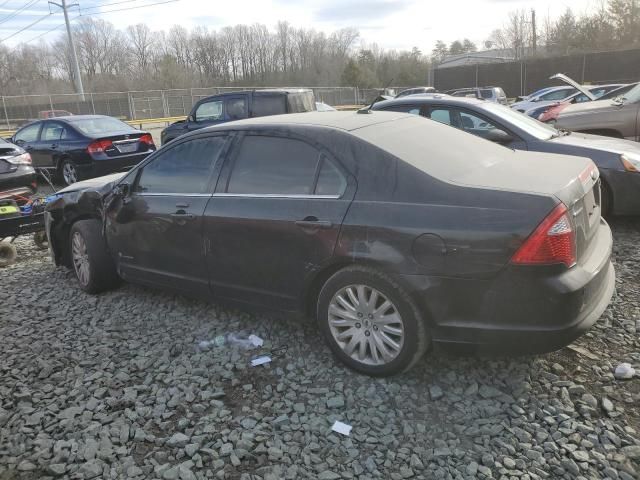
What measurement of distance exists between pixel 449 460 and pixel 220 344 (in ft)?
6.22

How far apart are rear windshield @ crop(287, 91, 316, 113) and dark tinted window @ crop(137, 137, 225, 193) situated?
22.4 feet

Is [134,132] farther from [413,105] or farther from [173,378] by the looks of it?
[173,378]

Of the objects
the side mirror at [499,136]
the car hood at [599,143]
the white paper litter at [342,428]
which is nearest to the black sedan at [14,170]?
the side mirror at [499,136]

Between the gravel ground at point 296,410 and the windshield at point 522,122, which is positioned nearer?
the gravel ground at point 296,410

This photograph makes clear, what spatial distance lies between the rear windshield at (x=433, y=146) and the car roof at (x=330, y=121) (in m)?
0.08

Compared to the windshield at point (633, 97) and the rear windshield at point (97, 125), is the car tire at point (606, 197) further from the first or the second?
the rear windshield at point (97, 125)

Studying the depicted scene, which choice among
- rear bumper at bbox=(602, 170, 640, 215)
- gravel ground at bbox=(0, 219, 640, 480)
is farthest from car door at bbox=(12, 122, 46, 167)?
rear bumper at bbox=(602, 170, 640, 215)

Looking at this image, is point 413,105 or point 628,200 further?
point 413,105

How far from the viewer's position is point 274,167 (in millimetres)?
3561

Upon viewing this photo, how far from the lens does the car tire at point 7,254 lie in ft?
19.6

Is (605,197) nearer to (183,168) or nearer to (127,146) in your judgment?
(183,168)

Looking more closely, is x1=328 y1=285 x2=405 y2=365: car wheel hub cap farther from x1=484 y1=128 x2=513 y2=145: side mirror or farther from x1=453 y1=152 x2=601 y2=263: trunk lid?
x1=484 y1=128 x2=513 y2=145: side mirror

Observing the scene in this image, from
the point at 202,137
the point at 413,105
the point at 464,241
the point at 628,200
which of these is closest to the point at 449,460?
the point at 464,241

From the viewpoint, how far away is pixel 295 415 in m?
2.96
